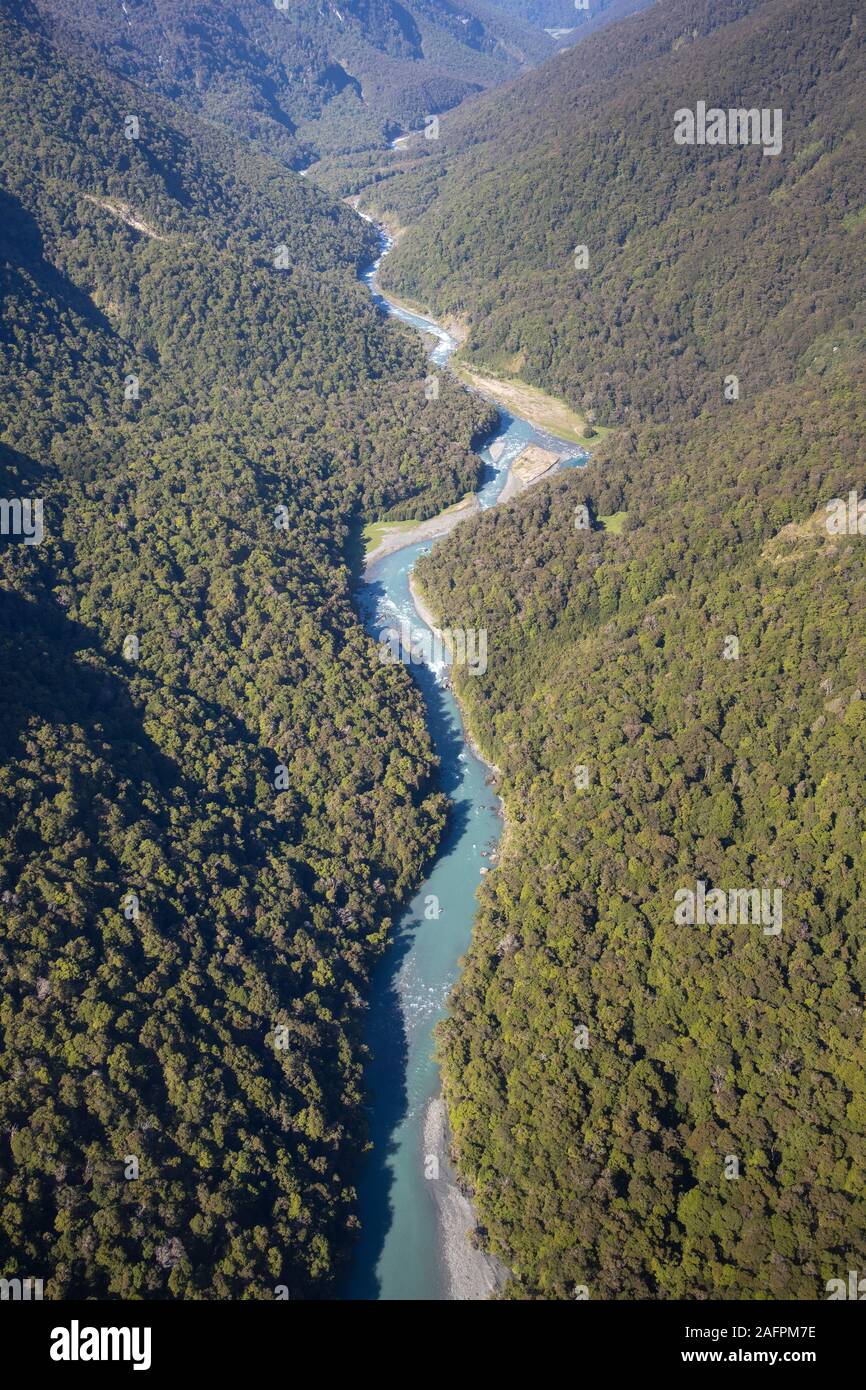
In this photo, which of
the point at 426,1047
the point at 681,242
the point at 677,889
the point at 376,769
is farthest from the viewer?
the point at 681,242

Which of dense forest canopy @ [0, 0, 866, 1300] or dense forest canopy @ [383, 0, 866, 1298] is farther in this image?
dense forest canopy @ [0, 0, 866, 1300]

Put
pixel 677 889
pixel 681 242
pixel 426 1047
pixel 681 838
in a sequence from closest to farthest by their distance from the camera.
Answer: pixel 426 1047 → pixel 677 889 → pixel 681 838 → pixel 681 242

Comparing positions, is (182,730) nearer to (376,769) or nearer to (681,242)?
(376,769)

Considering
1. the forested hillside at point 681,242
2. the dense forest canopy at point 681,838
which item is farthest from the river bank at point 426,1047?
the forested hillside at point 681,242

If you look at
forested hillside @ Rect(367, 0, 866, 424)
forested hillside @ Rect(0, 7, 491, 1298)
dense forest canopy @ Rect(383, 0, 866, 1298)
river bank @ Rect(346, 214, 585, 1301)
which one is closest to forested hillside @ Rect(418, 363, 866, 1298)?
dense forest canopy @ Rect(383, 0, 866, 1298)

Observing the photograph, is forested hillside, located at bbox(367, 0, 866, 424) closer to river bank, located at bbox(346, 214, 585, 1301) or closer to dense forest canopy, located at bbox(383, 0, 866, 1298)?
dense forest canopy, located at bbox(383, 0, 866, 1298)

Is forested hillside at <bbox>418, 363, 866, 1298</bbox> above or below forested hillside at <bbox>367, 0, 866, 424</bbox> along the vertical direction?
below

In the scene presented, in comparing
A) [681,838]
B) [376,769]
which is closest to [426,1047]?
[681,838]
